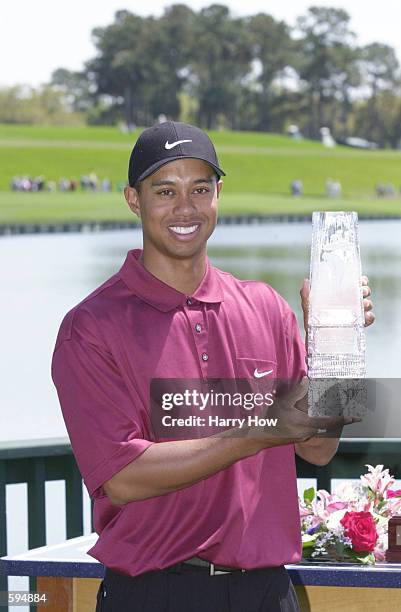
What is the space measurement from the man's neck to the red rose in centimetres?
106

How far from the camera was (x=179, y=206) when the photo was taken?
2754 millimetres

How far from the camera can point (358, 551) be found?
3592 millimetres

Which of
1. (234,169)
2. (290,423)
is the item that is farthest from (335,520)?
(234,169)

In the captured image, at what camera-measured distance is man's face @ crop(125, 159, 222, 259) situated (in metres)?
2.73

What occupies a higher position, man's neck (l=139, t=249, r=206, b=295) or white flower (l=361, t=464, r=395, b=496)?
man's neck (l=139, t=249, r=206, b=295)

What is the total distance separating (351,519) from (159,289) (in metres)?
1.24

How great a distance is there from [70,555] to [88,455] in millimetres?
1017

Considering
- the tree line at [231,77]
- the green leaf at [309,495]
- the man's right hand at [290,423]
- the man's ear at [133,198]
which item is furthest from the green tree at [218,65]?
the man's right hand at [290,423]

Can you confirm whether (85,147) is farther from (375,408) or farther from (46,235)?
(375,408)

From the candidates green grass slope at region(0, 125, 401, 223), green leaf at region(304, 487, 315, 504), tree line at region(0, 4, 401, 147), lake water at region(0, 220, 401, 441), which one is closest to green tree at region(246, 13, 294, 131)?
tree line at region(0, 4, 401, 147)

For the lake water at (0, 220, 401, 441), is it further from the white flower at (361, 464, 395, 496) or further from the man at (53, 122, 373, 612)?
the man at (53, 122, 373, 612)

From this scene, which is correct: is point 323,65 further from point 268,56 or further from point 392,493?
point 392,493

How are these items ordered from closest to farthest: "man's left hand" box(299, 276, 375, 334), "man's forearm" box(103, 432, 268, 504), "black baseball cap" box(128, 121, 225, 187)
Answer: "man's forearm" box(103, 432, 268, 504) → "man's left hand" box(299, 276, 375, 334) → "black baseball cap" box(128, 121, 225, 187)

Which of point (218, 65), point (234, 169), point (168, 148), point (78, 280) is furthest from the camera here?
point (218, 65)
